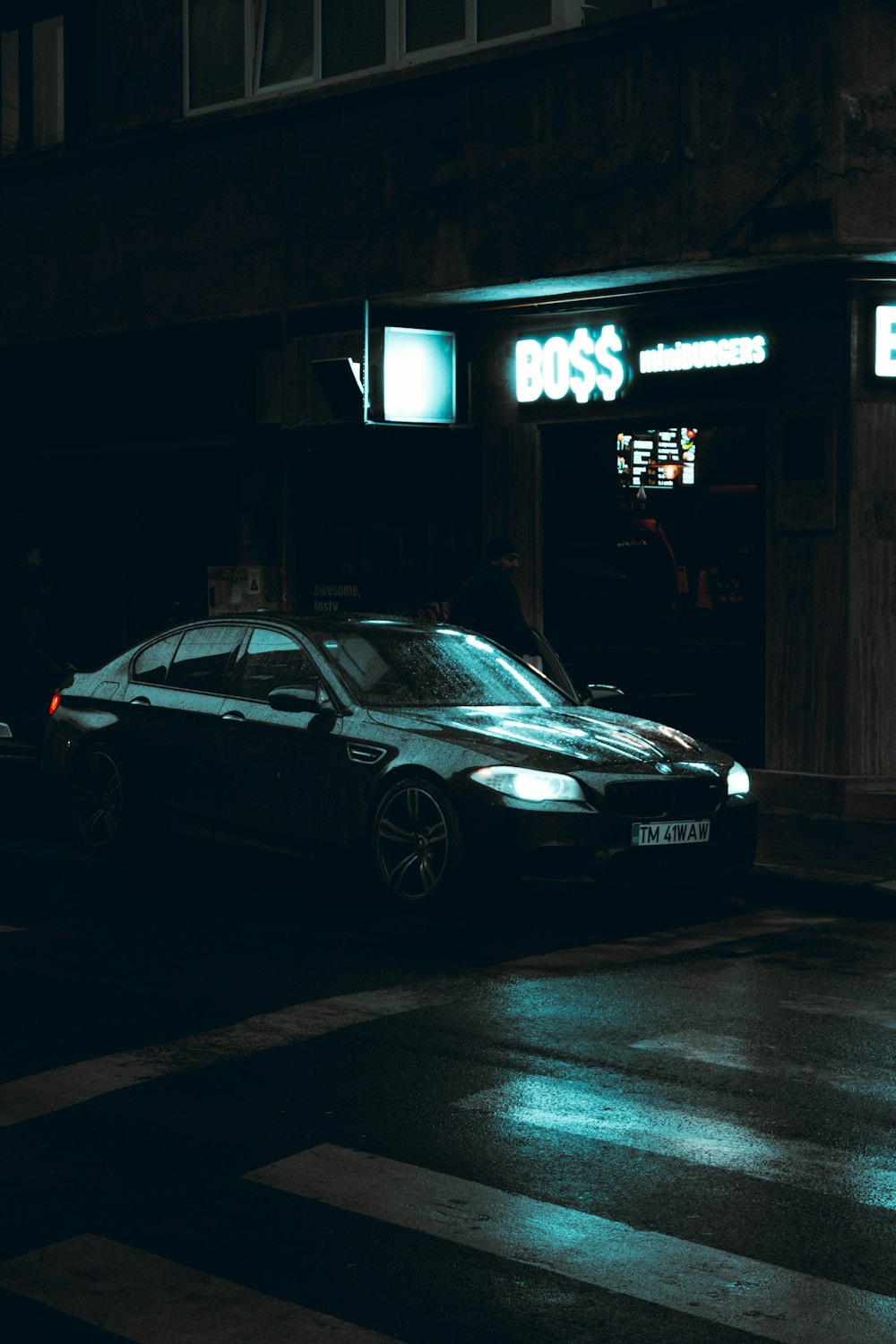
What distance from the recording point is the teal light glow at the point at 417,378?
16.2m

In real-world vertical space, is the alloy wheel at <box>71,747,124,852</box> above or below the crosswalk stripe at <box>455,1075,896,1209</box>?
above

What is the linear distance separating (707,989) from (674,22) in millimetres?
8698

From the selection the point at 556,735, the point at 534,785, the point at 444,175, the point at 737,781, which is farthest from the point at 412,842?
the point at 444,175

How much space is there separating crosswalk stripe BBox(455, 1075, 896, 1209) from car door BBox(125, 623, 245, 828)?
4.86 meters

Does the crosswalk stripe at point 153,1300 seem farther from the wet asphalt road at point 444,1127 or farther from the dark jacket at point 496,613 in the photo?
the dark jacket at point 496,613

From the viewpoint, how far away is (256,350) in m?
18.0

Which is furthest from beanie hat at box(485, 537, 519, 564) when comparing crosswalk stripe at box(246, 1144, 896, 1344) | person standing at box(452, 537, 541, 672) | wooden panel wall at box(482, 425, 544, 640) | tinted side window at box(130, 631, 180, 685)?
crosswalk stripe at box(246, 1144, 896, 1344)

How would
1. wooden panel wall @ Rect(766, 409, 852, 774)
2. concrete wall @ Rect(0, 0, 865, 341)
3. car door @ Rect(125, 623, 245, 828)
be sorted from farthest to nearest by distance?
wooden panel wall @ Rect(766, 409, 852, 774), concrete wall @ Rect(0, 0, 865, 341), car door @ Rect(125, 623, 245, 828)

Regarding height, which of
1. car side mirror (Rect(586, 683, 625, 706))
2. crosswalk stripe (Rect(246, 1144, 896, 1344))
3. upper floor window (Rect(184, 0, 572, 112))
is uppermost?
upper floor window (Rect(184, 0, 572, 112))

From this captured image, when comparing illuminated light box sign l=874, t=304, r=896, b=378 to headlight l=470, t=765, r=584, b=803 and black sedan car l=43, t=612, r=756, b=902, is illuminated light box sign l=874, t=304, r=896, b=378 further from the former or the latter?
headlight l=470, t=765, r=584, b=803

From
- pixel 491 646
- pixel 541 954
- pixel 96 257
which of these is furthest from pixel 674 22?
pixel 541 954

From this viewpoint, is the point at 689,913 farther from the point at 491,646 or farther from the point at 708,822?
the point at 491,646

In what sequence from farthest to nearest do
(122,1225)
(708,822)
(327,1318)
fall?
(708,822), (122,1225), (327,1318)

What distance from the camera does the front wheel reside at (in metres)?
9.28
